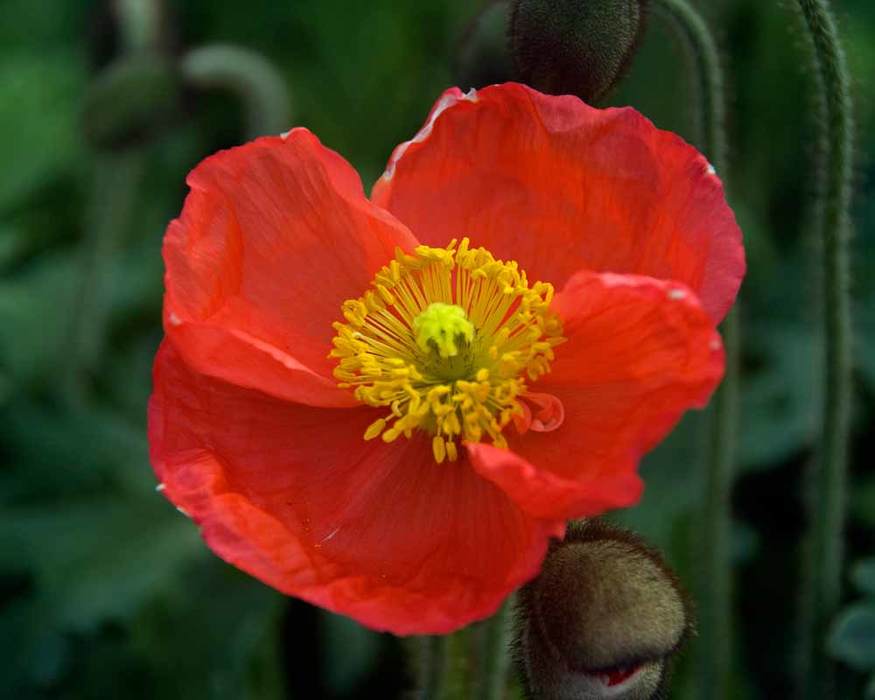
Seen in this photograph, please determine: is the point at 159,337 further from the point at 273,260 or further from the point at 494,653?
the point at 494,653

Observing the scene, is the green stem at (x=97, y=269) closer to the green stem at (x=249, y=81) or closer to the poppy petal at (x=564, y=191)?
the green stem at (x=249, y=81)

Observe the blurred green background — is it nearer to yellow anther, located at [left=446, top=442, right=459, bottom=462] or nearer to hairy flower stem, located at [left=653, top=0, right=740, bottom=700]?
hairy flower stem, located at [left=653, top=0, right=740, bottom=700]

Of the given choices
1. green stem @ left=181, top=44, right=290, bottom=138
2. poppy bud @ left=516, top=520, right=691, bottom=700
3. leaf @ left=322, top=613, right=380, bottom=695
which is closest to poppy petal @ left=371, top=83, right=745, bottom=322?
poppy bud @ left=516, top=520, right=691, bottom=700

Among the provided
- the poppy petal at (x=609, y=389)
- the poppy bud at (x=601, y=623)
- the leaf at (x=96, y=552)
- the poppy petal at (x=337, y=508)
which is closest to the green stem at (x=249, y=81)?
the leaf at (x=96, y=552)

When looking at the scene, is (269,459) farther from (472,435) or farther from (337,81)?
(337,81)

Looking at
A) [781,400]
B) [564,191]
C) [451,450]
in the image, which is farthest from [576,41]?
[781,400]

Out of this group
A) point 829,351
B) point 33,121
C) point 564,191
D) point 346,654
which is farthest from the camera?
point 33,121
